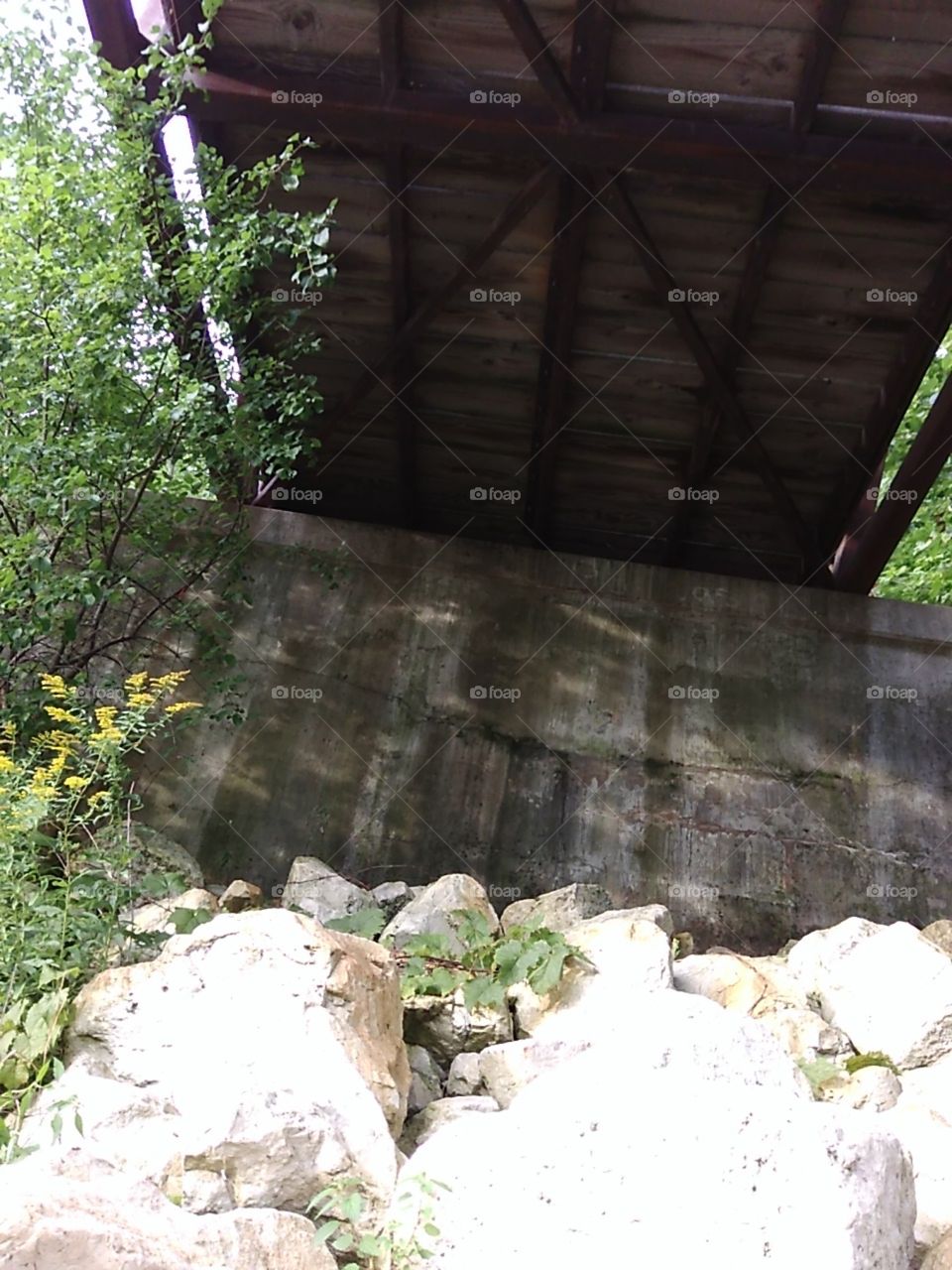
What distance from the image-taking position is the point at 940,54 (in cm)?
735

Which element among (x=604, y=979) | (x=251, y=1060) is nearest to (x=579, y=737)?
(x=604, y=979)

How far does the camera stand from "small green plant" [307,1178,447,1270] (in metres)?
3.02

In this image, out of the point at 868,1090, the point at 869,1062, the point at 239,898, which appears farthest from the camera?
the point at 239,898

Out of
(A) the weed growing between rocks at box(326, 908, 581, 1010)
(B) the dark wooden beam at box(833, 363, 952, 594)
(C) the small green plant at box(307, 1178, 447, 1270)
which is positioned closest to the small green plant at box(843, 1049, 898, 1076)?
(A) the weed growing between rocks at box(326, 908, 581, 1010)

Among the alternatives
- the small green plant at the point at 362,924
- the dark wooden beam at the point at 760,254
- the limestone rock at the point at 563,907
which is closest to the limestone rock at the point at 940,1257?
the small green plant at the point at 362,924

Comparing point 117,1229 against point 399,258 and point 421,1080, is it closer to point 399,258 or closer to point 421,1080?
point 421,1080

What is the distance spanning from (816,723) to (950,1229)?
22.9ft

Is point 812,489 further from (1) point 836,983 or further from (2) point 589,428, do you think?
(1) point 836,983

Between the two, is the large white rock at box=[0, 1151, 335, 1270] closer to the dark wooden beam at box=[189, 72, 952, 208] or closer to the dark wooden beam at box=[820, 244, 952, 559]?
the dark wooden beam at box=[189, 72, 952, 208]

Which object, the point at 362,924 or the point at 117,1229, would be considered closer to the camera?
the point at 117,1229

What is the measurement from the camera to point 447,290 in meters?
9.05

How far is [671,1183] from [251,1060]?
1.39 metres

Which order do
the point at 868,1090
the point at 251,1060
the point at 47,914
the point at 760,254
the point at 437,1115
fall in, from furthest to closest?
the point at 760,254
the point at 868,1090
the point at 47,914
the point at 437,1115
the point at 251,1060

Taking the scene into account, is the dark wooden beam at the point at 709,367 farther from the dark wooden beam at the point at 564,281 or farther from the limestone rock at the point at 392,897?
the limestone rock at the point at 392,897
